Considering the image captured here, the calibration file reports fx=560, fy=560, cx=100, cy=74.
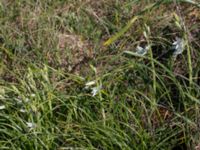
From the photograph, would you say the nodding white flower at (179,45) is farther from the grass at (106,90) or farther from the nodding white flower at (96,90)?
the nodding white flower at (96,90)

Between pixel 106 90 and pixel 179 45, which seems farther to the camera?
pixel 106 90

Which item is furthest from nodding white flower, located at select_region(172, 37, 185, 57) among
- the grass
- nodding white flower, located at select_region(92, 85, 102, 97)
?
nodding white flower, located at select_region(92, 85, 102, 97)

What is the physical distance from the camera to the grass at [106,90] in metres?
2.57

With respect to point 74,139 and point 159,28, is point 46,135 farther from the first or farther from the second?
point 159,28

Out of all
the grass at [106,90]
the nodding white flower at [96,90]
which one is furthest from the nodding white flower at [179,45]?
the nodding white flower at [96,90]

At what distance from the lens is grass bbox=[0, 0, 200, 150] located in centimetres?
257

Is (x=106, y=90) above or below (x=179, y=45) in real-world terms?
below

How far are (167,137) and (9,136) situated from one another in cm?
77

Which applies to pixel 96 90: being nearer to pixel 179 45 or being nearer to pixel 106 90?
pixel 106 90

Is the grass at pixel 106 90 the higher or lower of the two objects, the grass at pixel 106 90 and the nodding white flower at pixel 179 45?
the lower

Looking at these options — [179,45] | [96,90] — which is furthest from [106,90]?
[179,45]

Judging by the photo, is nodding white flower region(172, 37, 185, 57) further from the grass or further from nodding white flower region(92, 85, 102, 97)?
nodding white flower region(92, 85, 102, 97)

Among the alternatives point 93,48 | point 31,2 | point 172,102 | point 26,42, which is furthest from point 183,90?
point 31,2

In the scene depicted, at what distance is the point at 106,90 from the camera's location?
276cm
